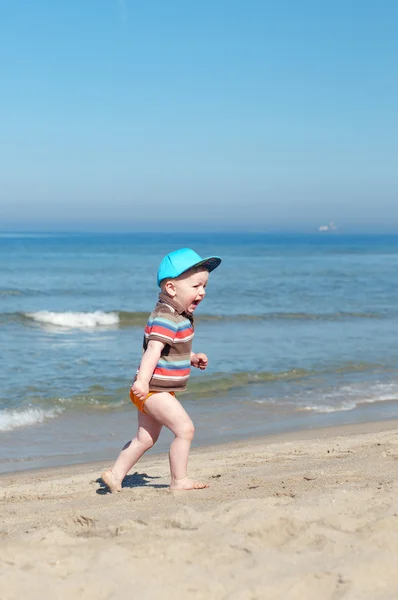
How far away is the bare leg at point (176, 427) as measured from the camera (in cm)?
443

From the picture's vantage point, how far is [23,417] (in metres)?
7.96

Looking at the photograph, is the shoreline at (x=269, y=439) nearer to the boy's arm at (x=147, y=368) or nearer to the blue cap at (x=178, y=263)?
the boy's arm at (x=147, y=368)

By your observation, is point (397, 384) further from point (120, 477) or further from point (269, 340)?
point (120, 477)

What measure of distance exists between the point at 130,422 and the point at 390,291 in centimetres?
1849

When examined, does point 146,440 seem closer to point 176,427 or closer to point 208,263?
point 176,427

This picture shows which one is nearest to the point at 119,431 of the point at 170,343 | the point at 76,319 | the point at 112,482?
the point at 112,482

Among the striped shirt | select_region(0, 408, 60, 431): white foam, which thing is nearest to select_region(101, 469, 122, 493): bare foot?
the striped shirt

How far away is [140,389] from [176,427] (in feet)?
1.17

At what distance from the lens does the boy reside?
4414mm

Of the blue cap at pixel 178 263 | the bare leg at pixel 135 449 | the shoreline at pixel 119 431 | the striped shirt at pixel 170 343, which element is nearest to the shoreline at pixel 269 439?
the shoreline at pixel 119 431

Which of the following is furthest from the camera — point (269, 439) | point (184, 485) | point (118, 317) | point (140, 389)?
point (118, 317)

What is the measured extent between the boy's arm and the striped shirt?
0.18 ft

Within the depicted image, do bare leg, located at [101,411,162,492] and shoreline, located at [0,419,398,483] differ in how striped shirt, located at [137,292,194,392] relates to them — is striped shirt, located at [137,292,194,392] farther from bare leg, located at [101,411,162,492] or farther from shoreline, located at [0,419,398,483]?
shoreline, located at [0,419,398,483]

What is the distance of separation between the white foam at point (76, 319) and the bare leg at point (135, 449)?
11777 millimetres
